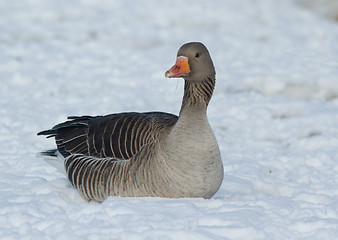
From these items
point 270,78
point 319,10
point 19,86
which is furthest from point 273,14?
point 19,86

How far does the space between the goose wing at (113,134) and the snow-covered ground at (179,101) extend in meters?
0.48

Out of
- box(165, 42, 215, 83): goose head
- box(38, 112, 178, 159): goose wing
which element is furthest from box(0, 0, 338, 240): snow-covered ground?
box(165, 42, 215, 83): goose head

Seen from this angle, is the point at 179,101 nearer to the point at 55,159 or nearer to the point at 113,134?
the point at 55,159

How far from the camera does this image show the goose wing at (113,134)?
532 centimetres

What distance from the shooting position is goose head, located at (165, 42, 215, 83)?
502 cm

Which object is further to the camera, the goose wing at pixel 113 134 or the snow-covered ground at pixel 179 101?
the goose wing at pixel 113 134

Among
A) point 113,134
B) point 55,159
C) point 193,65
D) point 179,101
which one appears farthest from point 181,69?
point 179,101

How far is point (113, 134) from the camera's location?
18.1ft

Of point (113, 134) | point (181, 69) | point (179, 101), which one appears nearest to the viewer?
point (181, 69)

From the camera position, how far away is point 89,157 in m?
5.62

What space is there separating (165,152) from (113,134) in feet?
2.41

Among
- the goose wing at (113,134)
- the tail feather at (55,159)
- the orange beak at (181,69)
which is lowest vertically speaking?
the tail feather at (55,159)

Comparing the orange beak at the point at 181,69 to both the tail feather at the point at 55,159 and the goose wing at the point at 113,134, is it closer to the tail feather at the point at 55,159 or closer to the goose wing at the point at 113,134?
the goose wing at the point at 113,134

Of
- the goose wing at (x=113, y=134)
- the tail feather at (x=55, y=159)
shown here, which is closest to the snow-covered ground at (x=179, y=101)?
the tail feather at (x=55, y=159)
